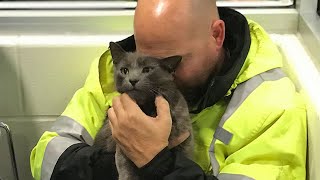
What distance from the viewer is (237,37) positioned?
139cm

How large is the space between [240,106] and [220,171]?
15 cm

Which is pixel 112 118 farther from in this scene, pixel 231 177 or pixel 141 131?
pixel 231 177

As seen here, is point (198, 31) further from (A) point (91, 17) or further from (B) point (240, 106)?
(A) point (91, 17)

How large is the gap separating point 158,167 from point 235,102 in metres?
0.25

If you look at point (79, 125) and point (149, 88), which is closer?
point (149, 88)

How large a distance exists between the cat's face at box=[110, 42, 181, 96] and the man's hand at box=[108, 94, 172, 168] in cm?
3

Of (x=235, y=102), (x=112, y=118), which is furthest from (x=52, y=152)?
(x=235, y=102)

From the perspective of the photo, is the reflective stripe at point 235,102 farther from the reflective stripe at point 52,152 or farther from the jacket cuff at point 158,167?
the reflective stripe at point 52,152

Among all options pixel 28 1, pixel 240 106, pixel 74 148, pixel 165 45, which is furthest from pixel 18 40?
pixel 240 106

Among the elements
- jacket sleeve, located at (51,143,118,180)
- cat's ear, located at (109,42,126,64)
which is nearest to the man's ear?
cat's ear, located at (109,42,126,64)

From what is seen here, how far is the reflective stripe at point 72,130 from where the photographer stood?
1463mm

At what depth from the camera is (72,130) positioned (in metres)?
1.47

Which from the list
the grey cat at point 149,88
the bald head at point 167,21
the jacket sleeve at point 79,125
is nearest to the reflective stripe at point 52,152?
the jacket sleeve at point 79,125

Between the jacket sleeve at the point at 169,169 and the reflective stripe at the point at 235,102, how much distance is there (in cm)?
12
